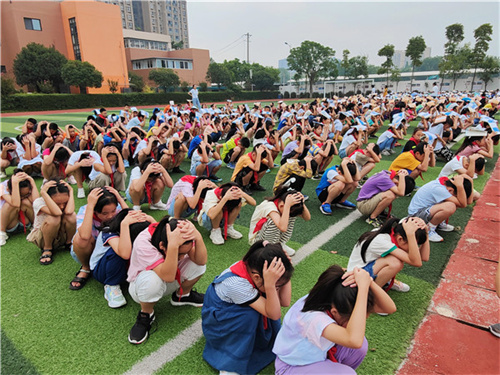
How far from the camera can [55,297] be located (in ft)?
9.78

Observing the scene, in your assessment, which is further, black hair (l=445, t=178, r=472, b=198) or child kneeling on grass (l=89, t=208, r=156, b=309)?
black hair (l=445, t=178, r=472, b=198)

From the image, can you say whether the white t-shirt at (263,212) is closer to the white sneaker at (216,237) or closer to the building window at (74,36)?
the white sneaker at (216,237)

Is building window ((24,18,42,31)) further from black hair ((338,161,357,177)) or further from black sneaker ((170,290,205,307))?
black sneaker ((170,290,205,307))

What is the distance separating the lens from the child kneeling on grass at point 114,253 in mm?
2561

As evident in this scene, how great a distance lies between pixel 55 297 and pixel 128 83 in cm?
4392

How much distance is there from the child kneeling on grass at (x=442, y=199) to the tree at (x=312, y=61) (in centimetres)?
4553

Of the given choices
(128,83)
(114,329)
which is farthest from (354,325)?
(128,83)

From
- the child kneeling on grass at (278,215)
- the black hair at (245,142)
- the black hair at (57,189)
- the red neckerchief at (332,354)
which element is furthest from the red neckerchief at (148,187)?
the red neckerchief at (332,354)

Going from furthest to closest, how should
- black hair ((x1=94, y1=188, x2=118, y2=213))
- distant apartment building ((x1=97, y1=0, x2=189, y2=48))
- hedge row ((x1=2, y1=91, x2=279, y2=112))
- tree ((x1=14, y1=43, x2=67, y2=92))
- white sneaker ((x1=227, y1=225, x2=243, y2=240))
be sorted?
distant apartment building ((x1=97, y1=0, x2=189, y2=48))
tree ((x1=14, y1=43, x2=67, y2=92))
hedge row ((x1=2, y1=91, x2=279, y2=112))
white sneaker ((x1=227, y1=225, x2=243, y2=240))
black hair ((x1=94, y1=188, x2=118, y2=213))

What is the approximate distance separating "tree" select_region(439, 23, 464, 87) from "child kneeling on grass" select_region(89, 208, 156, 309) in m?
42.1

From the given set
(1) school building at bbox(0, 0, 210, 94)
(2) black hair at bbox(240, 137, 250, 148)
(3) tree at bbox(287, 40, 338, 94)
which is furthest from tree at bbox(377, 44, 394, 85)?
(2) black hair at bbox(240, 137, 250, 148)

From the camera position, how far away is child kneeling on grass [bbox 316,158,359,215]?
198 inches

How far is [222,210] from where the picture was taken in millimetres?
4020

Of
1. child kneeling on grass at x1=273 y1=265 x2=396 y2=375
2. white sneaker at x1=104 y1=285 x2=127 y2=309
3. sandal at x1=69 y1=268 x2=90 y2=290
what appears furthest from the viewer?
sandal at x1=69 y1=268 x2=90 y2=290
